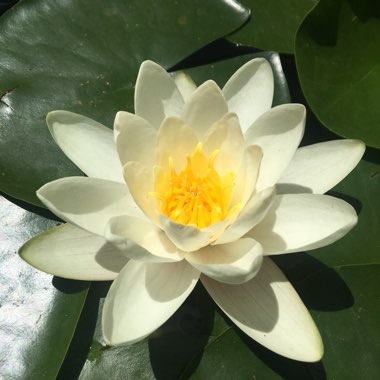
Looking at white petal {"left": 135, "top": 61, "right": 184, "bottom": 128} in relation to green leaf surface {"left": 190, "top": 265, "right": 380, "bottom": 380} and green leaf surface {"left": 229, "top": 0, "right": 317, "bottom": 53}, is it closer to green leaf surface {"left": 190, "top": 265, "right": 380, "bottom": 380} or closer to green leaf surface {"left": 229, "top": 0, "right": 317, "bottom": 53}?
green leaf surface {"left": 229, "top": 0, "right": 317, "bottom": 53}

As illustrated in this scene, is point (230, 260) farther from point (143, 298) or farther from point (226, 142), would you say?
point (226, 142)

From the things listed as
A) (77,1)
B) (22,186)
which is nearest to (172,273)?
(22,186)

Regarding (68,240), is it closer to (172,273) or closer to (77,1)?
(172,273)

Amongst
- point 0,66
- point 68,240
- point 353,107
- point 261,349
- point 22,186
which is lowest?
point 261,349

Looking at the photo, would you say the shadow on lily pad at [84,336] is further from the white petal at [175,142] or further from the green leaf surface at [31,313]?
the white petal at [175,142]

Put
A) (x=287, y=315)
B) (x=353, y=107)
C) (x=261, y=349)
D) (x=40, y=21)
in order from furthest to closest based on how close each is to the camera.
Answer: (x=40, y=21)
(x=353, y=107)
(x=261, y=349)
(x=287, y=315)

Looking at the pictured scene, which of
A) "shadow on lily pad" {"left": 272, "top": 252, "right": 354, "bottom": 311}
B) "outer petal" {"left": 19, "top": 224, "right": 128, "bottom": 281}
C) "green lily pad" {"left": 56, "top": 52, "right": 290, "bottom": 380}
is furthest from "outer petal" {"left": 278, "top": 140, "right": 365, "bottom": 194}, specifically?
"outer petal" {"left": 19, "top": 224, "right": 128, "bottom": 281}

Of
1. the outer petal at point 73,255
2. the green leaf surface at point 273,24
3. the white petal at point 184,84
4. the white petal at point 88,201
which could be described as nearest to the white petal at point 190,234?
the white petal at point 88,201
